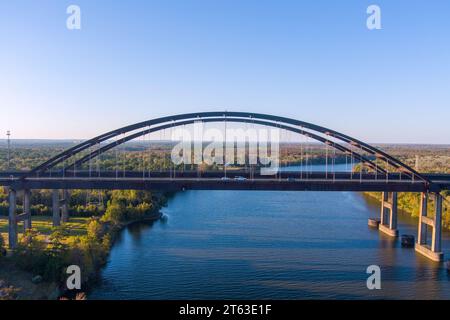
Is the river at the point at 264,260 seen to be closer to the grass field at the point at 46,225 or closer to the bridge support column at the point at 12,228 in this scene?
the grass field at the point at 46,225

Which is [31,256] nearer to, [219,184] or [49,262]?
[49,262]

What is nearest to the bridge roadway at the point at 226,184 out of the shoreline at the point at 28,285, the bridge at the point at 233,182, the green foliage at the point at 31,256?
the bridge at the point at 233,182

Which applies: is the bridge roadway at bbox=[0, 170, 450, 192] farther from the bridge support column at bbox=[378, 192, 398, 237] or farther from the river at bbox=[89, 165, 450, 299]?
the bridge support column at bbox=[378, 192, 398, 237]

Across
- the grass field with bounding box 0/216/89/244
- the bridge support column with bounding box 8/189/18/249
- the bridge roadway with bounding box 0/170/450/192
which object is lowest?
the grass field with bounding box 0/216/89/244

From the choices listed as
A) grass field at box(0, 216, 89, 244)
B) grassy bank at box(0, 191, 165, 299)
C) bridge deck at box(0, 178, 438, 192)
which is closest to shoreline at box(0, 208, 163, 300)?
grassy bank at box(0, 191, 165, 299)
